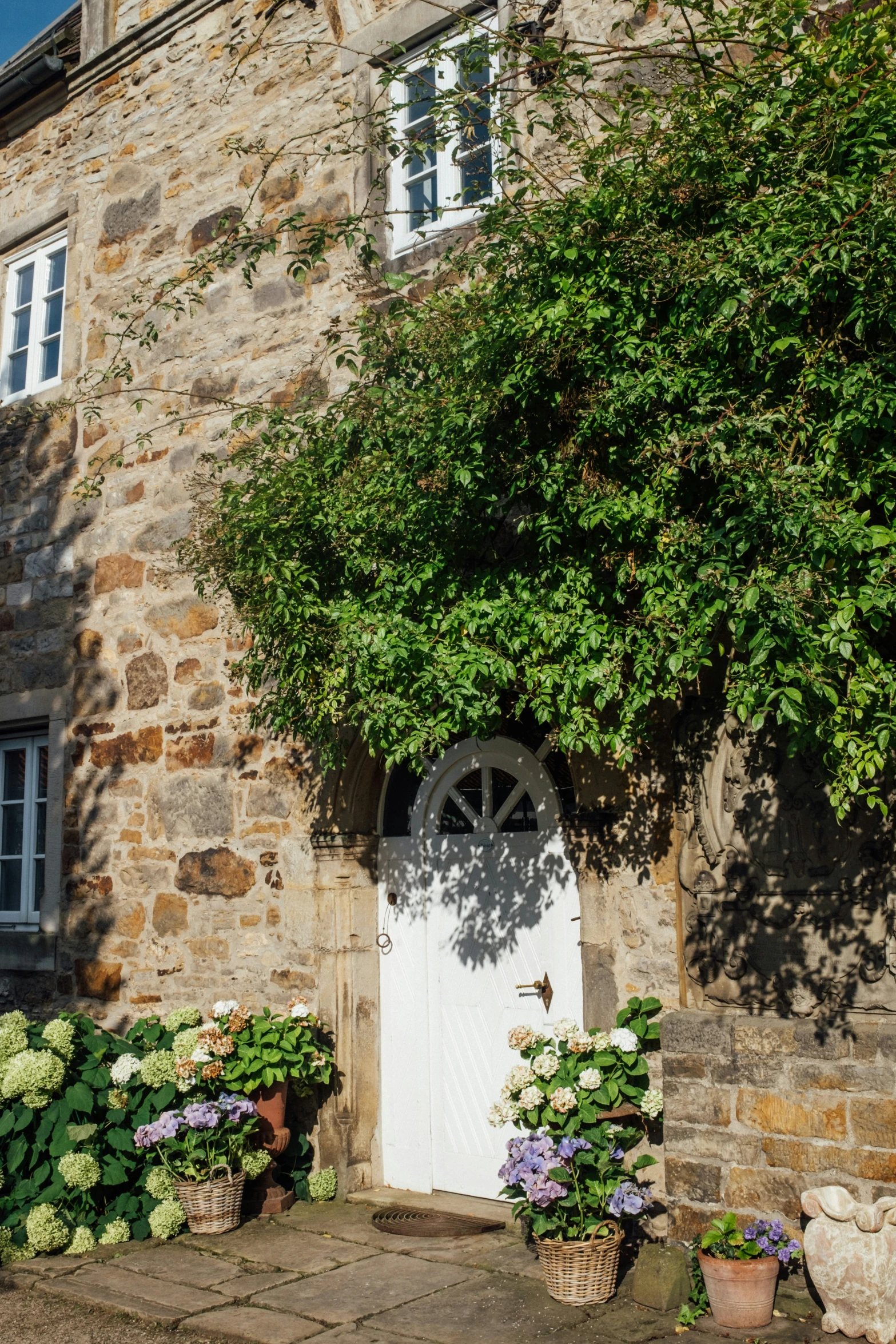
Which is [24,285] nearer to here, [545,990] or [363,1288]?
[545,990]

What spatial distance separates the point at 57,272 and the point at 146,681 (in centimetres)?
320

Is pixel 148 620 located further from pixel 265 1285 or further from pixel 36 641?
pixel 265 1285

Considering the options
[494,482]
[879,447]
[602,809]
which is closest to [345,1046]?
[602,809]

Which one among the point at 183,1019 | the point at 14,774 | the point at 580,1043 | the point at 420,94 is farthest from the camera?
the point at 14,774

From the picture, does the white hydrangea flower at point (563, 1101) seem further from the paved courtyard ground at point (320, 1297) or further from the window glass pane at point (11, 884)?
the window glass pane at point (11, 884)

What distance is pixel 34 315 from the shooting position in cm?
830

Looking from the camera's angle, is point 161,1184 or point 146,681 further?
point 146,681

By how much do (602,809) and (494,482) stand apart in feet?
4.67

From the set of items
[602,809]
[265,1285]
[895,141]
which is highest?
[895,141]

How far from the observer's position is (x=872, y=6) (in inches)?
182

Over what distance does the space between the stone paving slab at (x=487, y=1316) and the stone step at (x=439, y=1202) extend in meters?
0.78

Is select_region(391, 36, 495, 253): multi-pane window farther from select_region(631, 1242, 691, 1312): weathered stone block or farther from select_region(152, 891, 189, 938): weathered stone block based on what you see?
select_region(631, 1242, 691, 1312): weathered stone block

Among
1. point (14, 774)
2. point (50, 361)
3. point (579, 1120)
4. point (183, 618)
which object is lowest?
point (579, 1120)

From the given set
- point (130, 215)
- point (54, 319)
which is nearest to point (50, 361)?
point (54, 319)
